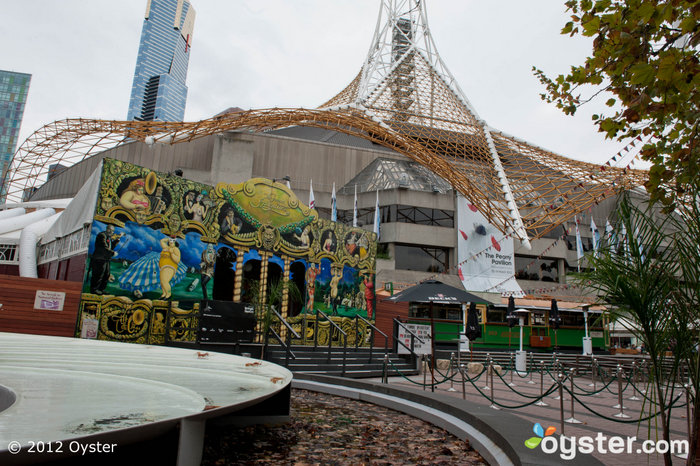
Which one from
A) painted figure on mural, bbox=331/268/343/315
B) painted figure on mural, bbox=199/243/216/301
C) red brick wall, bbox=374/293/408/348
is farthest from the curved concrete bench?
red brick wall, bbox=374/293/408/348

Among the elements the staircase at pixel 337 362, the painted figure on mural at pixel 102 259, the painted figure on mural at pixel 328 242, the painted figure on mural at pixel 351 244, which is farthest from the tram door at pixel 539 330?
the painted figure on mural at pixel 102 259

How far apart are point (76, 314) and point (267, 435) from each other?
31.3 feet

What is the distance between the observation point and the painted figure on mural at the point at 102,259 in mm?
12734

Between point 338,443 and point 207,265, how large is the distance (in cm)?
1106

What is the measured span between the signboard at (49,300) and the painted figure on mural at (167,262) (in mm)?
2561

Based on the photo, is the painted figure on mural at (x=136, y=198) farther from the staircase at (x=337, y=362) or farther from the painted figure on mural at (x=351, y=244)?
the painted figure on mural at (x=351, y=244)

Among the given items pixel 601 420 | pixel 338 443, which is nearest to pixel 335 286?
pixel 601 420

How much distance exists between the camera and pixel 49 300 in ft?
39.5

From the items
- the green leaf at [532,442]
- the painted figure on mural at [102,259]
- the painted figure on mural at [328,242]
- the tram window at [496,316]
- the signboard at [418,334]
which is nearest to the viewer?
the green leaf at [532,442]

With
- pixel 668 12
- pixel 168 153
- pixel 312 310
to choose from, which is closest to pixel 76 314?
pixel 312 310

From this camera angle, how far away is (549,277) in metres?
43.3

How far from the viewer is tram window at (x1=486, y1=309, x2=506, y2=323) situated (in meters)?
28.6

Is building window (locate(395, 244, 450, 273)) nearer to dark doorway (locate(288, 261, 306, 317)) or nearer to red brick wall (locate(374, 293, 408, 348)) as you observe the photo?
red brick wall (locate(374, 293, 408, 348))

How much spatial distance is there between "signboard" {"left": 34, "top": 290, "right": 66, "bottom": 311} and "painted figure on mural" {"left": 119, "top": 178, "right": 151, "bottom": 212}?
2888mm
